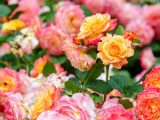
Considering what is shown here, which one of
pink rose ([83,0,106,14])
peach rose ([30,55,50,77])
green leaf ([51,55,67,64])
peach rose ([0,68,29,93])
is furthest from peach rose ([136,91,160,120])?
pink rose ([83,0,106,14])

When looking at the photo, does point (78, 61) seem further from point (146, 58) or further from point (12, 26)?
point (146, 58)

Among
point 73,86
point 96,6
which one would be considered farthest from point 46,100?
point 96,6

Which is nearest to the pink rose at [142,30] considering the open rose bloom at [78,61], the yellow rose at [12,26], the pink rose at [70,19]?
the open rose bloom at [78,61]

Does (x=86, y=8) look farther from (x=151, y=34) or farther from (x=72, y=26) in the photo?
(x=151, y=34)

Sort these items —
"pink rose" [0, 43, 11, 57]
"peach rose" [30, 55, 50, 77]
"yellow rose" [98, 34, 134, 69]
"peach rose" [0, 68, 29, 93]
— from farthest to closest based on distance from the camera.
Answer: "pink rose" [0, 43, 11, 57] → "peach rose" [30, 55, 50, 77] → "peach rose" [0, 68, 29, 93] → "yellow rose" [98, 34, 134, 69]

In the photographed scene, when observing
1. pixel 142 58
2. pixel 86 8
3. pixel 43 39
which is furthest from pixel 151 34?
pixel 43 39

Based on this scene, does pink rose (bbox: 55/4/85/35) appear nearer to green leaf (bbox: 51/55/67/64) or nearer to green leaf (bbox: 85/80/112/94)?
green leaf (bbox: 51/55/67/64)
